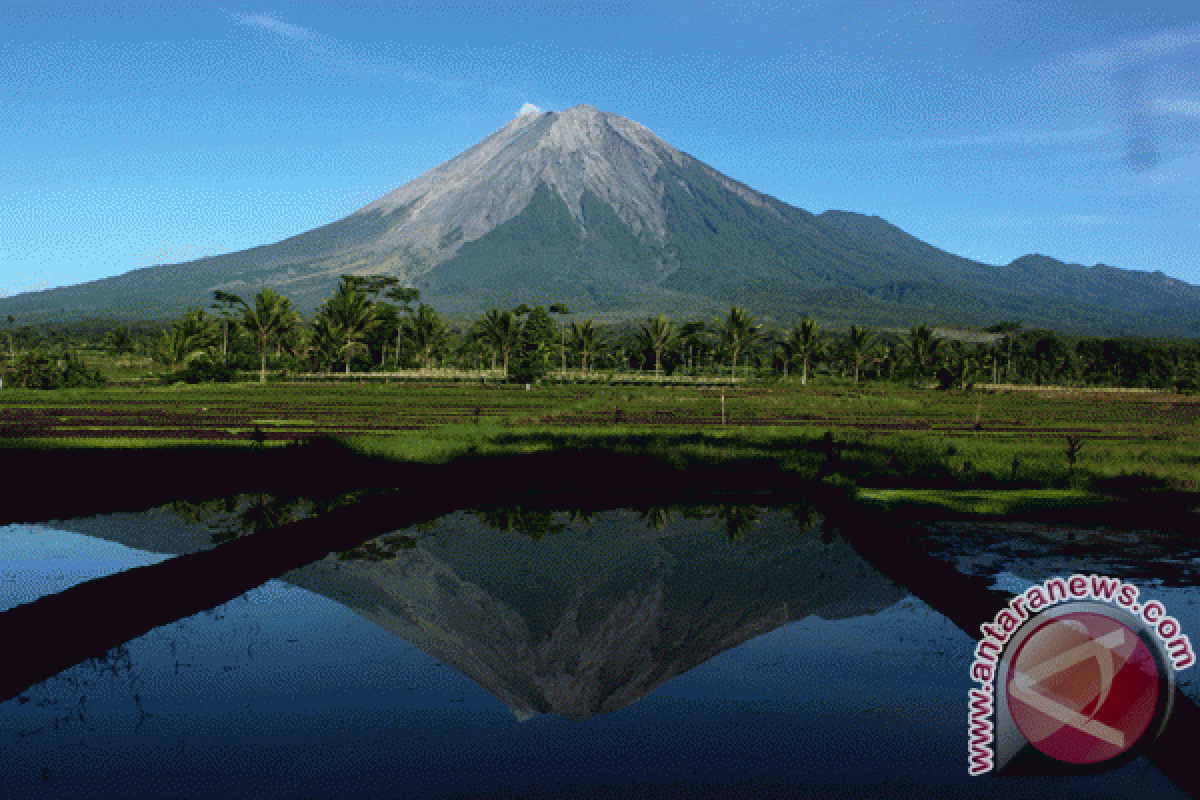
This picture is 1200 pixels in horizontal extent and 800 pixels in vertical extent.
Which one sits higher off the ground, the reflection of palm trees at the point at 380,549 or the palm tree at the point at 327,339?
the palm tree at the point at 327,339

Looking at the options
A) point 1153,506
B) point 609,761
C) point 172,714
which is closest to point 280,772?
point 172,714

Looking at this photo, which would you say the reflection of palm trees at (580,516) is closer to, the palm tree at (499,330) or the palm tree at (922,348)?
the palm tree at (499,330)

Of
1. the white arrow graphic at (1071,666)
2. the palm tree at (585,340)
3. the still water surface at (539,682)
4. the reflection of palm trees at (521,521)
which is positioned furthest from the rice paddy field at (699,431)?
the palm tree at (585,340)

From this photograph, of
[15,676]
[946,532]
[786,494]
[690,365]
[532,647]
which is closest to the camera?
[15,676]

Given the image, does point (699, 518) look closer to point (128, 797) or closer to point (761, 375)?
point (128, 797)

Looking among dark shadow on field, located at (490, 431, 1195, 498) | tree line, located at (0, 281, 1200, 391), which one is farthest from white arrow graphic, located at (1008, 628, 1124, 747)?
tree line, located at (0, 281, 1200, 391)

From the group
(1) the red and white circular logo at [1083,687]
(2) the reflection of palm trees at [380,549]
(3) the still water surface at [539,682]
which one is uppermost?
(1) the red and white circular logo at [1083,687]

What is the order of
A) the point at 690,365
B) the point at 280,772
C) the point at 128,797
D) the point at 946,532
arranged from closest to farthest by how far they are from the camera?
the point at 128,797, the point at 280,772, the point at 946,532, the point at 690,365
